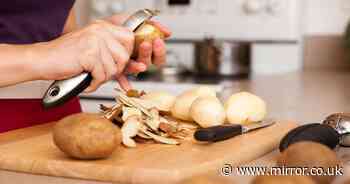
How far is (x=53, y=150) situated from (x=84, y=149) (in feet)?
0.37

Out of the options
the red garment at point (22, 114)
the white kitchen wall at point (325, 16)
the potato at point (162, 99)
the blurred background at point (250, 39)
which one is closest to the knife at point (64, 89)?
the potato at point (162, 99)

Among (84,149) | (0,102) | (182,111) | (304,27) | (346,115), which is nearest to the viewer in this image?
(84,149)

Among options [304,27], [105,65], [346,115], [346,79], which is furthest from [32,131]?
[304,27]

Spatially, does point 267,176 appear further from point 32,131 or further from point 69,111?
point 69,111

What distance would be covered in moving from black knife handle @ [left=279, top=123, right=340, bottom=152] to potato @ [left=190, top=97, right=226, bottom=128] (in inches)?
7.0

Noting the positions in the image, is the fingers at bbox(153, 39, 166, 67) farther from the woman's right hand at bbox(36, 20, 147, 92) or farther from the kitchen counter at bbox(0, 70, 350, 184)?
the kitchen counter at bbox(0, 70, 350, 184)

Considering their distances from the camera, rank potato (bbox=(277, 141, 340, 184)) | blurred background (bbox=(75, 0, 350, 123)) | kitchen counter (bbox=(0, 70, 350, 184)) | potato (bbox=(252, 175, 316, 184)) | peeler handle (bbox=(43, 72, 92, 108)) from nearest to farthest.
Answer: potato (bbox=(252, 175, 316, 184))
potato (bbox=(277, 141, 340, 184))
kitchen counter (bbox=(0, 70, 350, 184))
peeler handle (bbox=(43, 72, 92, 108))
blurred background (bbox=(75, 0, 350, 123))

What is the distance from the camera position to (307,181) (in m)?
0.60

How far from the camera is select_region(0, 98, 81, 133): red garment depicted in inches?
47.6

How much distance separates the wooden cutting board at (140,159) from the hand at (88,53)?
0.33ft

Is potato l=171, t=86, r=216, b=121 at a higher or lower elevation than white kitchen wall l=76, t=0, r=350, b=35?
higher

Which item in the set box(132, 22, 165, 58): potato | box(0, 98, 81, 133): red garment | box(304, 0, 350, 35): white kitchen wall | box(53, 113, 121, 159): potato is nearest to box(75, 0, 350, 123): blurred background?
box(304, 0, 350, 35): white kitchen wall

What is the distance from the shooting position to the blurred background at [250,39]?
2.28 m

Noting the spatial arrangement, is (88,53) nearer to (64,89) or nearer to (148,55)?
(64,89)
